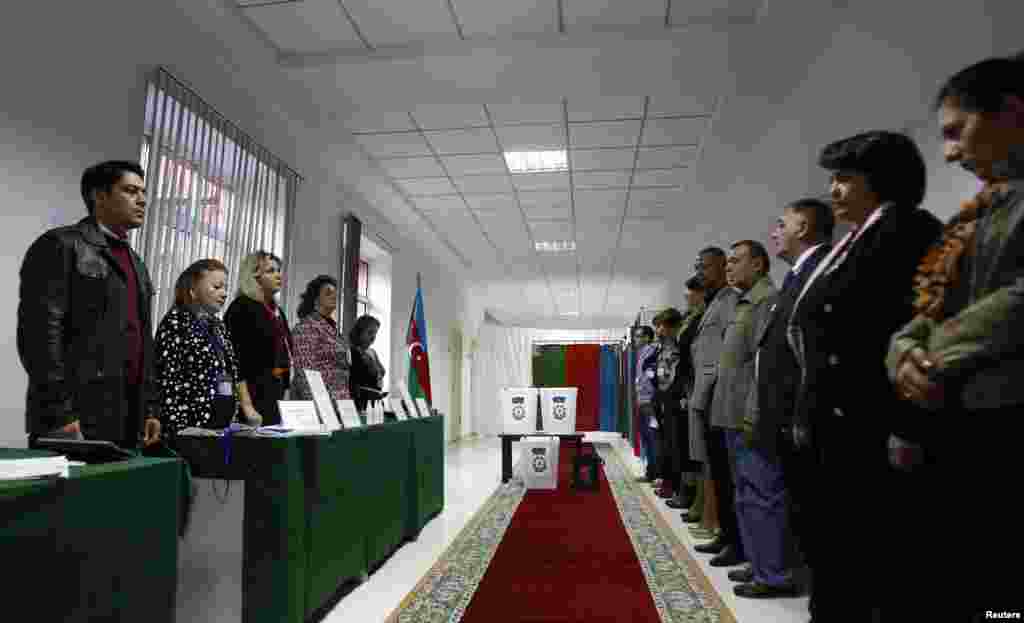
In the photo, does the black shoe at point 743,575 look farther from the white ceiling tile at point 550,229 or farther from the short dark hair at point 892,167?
the white ceiling tile at point 550,229

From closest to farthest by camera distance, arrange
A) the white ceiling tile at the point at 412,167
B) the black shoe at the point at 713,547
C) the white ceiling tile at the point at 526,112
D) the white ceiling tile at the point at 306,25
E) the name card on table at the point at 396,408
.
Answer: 1. the black shoe at the point at 713,547
2. the white ceiling tile at the point at 306,25
3. the name card on table at the point at 396,408
4. the white ceiling tile at the point at 526,112
5. the white ceiling tile at the point at 412,167

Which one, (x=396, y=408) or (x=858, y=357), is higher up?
(x=858, y=357)

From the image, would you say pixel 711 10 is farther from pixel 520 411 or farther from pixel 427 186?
pixel 520 411

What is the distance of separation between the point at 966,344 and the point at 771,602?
1902 millimetres

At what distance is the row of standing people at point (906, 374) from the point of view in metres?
0.92

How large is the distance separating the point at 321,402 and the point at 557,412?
3629mm

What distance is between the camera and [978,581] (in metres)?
0.97

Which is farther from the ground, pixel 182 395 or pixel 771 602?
pixel 182 395

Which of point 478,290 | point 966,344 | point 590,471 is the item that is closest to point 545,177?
point 590,471

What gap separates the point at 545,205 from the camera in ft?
22.5

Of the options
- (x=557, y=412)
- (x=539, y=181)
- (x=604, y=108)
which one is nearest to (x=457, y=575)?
(x=557, y=412)

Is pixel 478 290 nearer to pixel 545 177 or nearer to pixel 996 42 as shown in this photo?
pixel 545 177

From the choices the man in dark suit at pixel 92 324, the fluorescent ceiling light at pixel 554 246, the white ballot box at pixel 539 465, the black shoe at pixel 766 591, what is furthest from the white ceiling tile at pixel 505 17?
the fluorescent ceiling light at pixel 554 246

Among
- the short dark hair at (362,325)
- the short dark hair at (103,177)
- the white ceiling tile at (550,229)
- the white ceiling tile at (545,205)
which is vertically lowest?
the short dark hair at (362,325)
